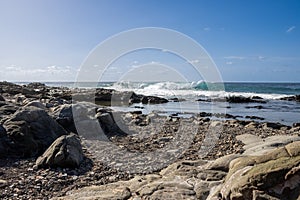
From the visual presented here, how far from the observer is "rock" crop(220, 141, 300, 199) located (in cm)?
369

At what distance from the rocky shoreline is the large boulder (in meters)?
0.03

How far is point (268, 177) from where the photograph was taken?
3793mm

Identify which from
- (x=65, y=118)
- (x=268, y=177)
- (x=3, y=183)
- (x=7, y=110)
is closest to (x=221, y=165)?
(x=268, y=177)

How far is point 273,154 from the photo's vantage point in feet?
14.3

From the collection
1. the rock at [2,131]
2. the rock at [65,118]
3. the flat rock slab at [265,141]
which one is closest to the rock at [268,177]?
the flat rock slab at [265,141]

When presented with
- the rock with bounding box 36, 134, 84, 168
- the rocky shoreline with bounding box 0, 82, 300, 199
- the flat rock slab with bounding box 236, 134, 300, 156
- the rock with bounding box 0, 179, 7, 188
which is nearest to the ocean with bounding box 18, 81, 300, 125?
the flat rock slab with bounding box 236, 134, 300, 156

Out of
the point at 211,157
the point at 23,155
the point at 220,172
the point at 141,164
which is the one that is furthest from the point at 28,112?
the point at 220,172

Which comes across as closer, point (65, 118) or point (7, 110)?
point (7, 110)

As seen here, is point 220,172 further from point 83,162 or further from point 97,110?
point 97,110

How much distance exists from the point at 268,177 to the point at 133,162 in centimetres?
512

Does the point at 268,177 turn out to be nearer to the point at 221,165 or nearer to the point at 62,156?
the point at 221,165

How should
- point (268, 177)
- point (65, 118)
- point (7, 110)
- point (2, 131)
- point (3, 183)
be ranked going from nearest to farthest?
point (268, 177)
point (3, 183)
point (2, 131)
point (7, 110)
point (65, 118)

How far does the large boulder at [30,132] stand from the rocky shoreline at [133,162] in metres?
0.03

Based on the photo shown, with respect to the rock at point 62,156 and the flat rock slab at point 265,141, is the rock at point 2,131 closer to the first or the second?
the rock at point 62,156
